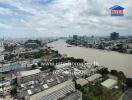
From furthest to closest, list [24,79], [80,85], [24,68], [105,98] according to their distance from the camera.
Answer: [24,68], [24,79], [80,85], [105,98]

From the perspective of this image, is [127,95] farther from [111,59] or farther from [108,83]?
[111,59]

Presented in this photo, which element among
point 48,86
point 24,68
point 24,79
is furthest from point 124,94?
point 24,68

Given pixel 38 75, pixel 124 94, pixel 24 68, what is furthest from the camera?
pixel 24 68

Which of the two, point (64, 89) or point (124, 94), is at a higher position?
point (64, 89)

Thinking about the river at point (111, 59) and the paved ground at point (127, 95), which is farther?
the river at point (111, 59)

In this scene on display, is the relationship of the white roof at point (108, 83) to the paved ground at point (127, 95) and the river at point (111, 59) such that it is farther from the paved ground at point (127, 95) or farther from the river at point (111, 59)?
the river at point (111, 59)

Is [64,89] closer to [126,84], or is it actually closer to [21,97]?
[21,97]

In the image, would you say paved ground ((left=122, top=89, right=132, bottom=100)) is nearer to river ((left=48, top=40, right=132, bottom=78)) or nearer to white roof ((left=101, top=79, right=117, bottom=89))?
white roof ((left=101, top=79, right=117, bottom=89))

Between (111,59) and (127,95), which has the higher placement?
(111,59)

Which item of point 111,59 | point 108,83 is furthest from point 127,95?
point 111,59

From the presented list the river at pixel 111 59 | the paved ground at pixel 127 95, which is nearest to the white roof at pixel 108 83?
the paved ground at pixel 127 95

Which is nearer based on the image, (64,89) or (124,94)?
(64,89)
